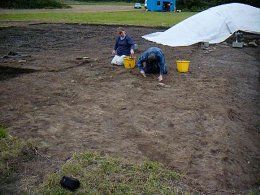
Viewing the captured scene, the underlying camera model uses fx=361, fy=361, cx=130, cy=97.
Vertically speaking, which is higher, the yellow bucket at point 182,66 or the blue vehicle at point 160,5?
the blue vehicle at point 160,5

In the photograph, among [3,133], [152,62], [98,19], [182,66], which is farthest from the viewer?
[98,19]

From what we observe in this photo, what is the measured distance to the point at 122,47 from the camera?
1155cm

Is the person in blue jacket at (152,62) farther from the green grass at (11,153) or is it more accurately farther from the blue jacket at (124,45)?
the green grass at (11,153)

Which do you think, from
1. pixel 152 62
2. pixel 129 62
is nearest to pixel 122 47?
pixel 129 62

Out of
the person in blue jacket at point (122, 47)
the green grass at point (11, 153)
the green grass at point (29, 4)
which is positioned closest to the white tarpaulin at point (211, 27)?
the person in blue jacket at point (122, 47)

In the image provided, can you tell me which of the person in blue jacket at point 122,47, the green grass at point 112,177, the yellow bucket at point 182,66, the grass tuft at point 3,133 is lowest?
the green grass at point 112,177

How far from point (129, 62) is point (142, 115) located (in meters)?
4.06

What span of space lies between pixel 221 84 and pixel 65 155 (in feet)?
18.5

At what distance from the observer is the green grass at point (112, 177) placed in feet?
15.6

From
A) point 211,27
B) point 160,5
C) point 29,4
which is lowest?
point 211,27

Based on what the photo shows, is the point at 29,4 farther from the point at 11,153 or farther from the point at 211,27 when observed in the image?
the point at 11,153

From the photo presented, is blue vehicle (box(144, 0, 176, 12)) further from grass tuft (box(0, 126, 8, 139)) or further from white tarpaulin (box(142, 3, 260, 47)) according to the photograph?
grass tuft (box(0, 126, 8, 139))

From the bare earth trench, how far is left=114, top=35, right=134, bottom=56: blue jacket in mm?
593

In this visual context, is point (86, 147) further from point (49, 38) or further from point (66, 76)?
point (49, 38)
